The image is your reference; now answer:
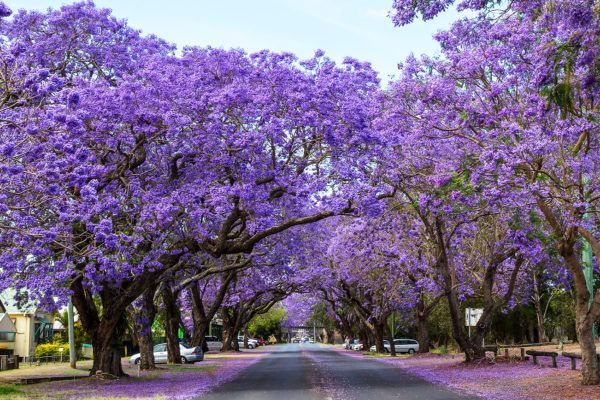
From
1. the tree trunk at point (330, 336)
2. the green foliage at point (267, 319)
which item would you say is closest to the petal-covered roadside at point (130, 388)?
the green foliage at point (267, 319)

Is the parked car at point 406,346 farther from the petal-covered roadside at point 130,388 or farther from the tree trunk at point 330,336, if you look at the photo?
the tree trunk at point 330,336

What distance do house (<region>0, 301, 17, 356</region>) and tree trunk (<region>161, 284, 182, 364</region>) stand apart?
13.0 metres

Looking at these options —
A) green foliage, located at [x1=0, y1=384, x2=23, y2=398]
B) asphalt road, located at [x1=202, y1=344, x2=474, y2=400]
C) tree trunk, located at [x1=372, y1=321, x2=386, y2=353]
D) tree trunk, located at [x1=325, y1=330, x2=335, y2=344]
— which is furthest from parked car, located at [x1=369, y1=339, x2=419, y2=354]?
tree trunk, located at [x1=325, y1=330, x2=335, y2=344]

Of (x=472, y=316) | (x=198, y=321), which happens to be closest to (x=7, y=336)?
(x=198, y=321)

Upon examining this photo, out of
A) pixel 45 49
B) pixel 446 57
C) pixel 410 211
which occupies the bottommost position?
pixel 410 211

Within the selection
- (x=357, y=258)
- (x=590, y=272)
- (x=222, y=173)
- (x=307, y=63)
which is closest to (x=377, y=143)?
(x=307, y=63)

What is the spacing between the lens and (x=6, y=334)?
4931cm

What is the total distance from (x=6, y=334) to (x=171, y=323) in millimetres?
20330

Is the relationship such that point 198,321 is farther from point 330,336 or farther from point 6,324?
point 330,336

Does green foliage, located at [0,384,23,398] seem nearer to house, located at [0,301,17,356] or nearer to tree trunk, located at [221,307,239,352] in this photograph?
house, located at [0,301,17,356]

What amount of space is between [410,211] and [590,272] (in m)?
7.94

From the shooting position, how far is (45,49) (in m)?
20.5

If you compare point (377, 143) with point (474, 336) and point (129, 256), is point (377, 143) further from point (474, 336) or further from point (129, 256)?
point (474, 336)

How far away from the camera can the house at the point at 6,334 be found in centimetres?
4516
